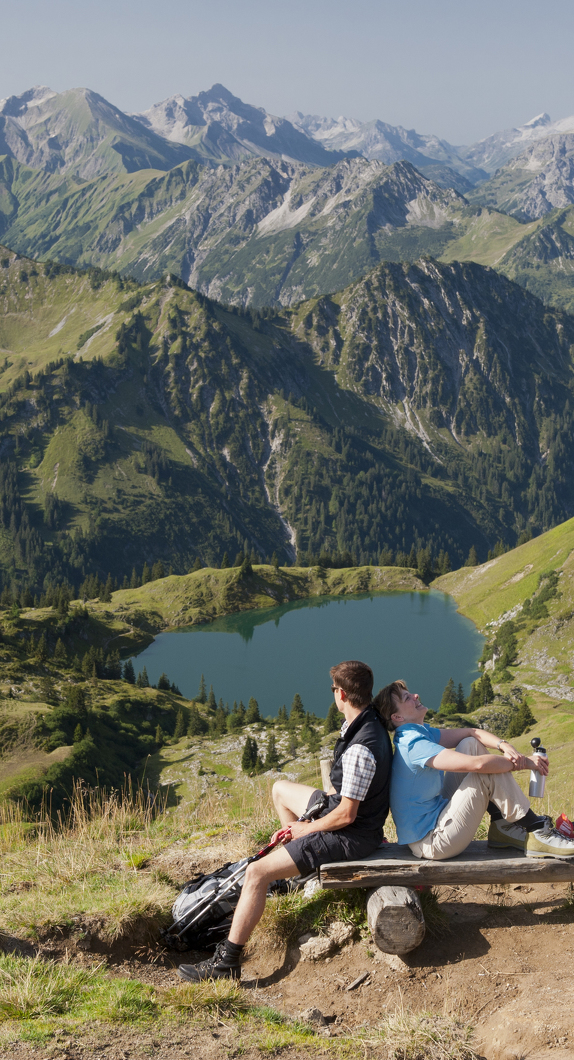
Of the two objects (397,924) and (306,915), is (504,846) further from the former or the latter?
(306,915)

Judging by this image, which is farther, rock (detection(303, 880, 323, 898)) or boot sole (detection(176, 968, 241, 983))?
rock (detection(303, 880, 323, 898))

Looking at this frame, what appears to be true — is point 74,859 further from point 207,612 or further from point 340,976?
point 207,612

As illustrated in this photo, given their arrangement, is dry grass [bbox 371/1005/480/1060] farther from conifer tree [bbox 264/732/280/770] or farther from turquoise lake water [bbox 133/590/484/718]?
turquoise lake water [bbox 133/590/484/718]

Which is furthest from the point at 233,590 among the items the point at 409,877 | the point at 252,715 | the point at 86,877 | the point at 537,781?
the point at 409,877

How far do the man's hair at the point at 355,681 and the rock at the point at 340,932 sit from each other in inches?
139

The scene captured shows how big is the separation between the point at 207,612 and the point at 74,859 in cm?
16193

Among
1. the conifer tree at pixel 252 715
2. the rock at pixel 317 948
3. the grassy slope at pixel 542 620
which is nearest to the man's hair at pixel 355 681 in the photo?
the rock at pixel 317 948

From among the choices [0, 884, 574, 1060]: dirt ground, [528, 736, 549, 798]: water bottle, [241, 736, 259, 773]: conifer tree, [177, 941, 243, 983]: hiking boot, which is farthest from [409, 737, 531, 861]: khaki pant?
[241, 736, 259, 773]: conifer tree

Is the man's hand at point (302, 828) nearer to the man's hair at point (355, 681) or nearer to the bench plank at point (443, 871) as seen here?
the bench plank at point (443, 871)

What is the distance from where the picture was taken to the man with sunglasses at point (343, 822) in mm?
10203

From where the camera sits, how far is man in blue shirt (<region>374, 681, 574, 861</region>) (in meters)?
10.6

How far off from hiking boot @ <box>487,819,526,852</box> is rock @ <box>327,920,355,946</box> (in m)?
2.68

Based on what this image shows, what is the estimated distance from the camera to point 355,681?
10641 millimetres

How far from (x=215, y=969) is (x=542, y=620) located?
123 meters
